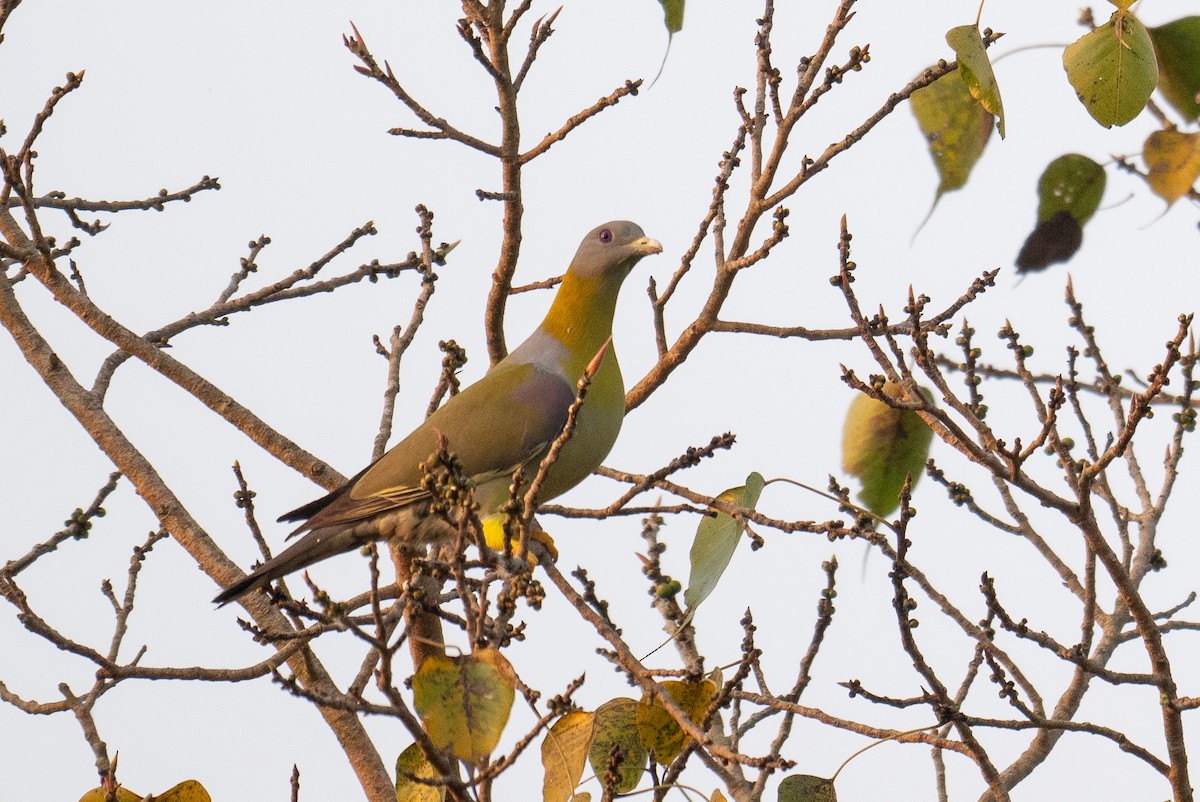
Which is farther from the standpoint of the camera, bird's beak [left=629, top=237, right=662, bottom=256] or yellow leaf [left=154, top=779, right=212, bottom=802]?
bird's beak [left=629, top=237, right=662, bottom=256]

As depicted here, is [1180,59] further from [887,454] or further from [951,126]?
[887,454]

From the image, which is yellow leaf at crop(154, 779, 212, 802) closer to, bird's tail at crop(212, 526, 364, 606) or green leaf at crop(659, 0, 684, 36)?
bird's tail at crop(212, 526, 364, 606)

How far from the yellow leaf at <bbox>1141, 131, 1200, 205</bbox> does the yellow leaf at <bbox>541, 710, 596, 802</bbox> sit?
1.65 m

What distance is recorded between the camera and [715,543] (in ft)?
8.93

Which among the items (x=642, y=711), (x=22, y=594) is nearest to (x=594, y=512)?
(x=642, y=711)

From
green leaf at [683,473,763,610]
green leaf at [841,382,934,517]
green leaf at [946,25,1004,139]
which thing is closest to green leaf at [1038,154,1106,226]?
green leaf at [841,382,934,517]

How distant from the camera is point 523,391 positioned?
4.34 meters

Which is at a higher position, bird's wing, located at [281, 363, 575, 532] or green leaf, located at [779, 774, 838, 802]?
bird's wing, located at [281, 363, 575, 532]

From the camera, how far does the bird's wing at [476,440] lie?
13.3 ft

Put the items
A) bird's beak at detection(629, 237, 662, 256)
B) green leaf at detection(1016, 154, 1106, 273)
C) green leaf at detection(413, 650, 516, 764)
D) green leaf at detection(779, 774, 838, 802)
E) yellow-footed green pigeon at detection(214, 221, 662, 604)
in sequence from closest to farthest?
green leaf at detection(413, 650, 516, 764) < green leaf at detection(779, 774, 838, 802) < green leaf at detection(1016, 154, 1106, 273) < yellow-footed green pigeon at detection(214, 221, 662, 604) < bird's beak at detection(629, 237, 662, 256)

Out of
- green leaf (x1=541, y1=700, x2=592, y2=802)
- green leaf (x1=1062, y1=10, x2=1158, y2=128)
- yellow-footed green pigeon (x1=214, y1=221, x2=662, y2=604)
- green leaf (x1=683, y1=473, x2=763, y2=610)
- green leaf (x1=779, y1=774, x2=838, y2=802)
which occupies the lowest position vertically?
green leaf (x1=779, y1=774, x2=838, y2=802)

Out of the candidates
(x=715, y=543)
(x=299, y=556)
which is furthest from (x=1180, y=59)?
(x=299, y=556)

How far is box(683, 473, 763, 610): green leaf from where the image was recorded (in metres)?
2.54

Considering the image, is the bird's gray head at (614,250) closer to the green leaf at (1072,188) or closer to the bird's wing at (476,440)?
the bird's wing at (476,440)
